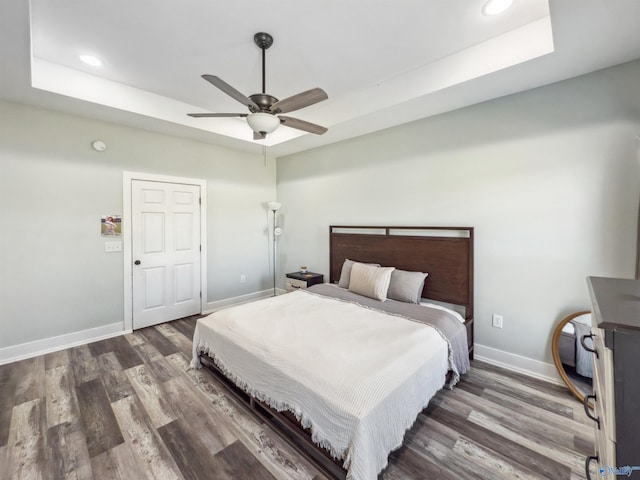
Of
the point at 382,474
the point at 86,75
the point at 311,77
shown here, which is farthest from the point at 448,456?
the point at 86,75

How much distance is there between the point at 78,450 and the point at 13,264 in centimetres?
223

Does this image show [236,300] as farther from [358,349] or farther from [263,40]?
[263,40]

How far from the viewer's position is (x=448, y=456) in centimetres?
168

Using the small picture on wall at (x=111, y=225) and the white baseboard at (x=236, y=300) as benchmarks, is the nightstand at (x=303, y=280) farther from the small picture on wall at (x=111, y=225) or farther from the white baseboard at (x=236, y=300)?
the small picture on wall at (x=111, y=225)

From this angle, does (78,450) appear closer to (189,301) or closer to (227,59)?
(189,301)

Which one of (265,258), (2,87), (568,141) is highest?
(2,87)

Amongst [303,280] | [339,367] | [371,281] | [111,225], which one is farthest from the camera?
[303,280]

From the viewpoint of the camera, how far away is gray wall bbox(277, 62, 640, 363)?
2145 mm

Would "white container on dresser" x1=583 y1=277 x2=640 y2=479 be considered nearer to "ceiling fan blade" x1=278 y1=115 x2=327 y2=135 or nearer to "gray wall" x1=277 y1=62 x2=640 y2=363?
"gray wall" x1=277 y1=62 x2=640 y2=363

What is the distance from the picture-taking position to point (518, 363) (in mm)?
2613

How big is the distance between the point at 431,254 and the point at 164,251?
11.5 ft

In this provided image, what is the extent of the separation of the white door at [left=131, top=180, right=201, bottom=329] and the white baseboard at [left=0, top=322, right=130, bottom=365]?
0.27m

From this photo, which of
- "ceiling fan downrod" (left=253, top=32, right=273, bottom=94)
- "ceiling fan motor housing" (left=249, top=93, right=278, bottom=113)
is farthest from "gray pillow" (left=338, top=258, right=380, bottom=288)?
"ceiling fan downrod" (left=253, top=32, right=273, bottom=94)

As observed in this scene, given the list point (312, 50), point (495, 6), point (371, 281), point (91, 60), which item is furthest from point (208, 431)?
point (495, 6)
